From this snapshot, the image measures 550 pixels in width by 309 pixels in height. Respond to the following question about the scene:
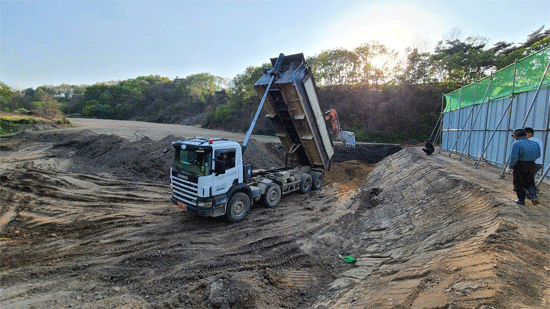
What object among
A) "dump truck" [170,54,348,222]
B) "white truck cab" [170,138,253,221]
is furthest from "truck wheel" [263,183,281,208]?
"white truck cab" [170,138,253,221]

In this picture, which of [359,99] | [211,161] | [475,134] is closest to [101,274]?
[211,161]

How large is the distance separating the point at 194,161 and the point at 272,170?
13.0 feet

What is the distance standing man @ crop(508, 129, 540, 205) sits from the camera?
5258 mm

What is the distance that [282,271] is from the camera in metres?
5.06

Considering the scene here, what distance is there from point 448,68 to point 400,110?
6.86m

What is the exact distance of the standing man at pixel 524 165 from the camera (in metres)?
5.26

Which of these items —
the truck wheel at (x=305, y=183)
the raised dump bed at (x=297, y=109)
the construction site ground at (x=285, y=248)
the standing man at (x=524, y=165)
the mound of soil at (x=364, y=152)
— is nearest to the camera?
the construction site ground at (x=285, y=248)

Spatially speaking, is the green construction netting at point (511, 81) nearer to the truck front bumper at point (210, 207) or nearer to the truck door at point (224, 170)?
the truck door at point (224, 170)

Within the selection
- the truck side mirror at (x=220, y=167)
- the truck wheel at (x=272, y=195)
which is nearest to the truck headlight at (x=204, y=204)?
the truck side mirror at (x=220, y=167)

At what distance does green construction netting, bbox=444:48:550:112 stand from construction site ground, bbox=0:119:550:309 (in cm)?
313

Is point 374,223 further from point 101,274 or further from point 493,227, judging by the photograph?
Result: point 101,274

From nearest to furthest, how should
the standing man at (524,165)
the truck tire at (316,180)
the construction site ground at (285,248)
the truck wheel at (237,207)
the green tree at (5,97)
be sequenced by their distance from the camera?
the construction site ground at (285,248)
the standing man at (524,165)
the truck wheel at (237,207)
the truck tire at (316,180)
the green tree at (5,97)

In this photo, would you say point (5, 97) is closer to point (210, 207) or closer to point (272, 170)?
point (272, 170)

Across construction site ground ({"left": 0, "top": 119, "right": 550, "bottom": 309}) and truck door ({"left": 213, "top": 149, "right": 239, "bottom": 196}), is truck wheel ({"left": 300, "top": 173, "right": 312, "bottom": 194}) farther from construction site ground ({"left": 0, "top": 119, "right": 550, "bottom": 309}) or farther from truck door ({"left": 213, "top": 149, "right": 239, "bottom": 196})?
truck door ({"left": 213, "top": 149, "right": 239, "bottom": 196})
